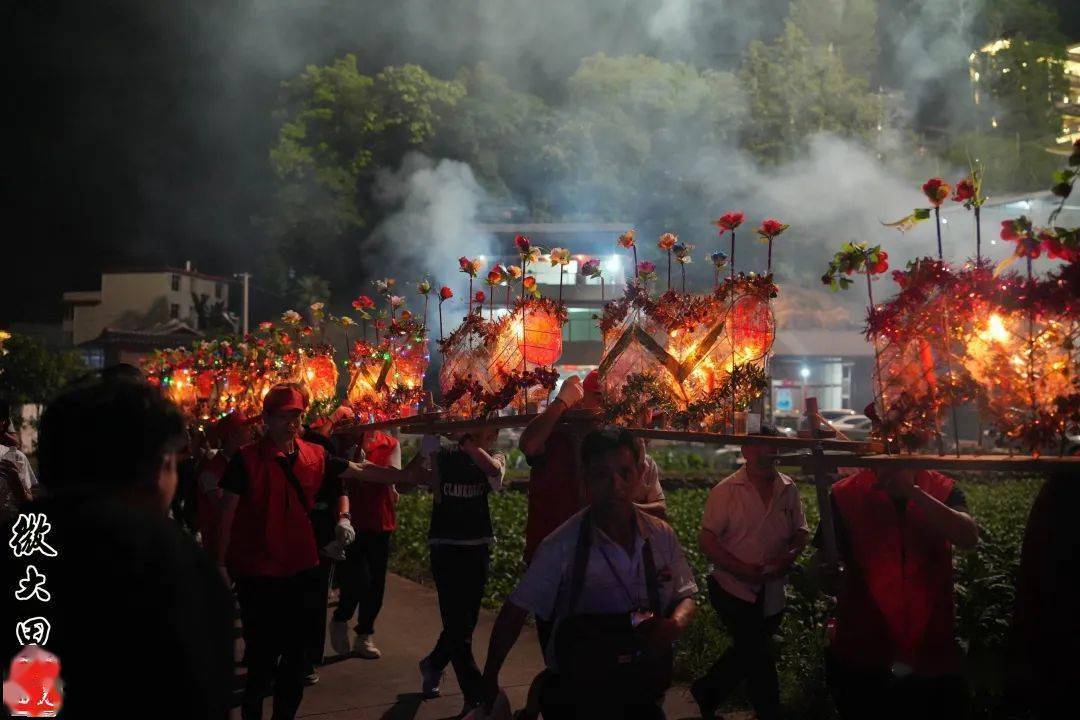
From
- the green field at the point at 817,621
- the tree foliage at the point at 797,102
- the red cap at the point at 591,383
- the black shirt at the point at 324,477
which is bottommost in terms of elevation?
the green field at the point at 817,621

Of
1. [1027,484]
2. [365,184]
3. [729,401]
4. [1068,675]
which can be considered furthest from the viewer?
[365,184]

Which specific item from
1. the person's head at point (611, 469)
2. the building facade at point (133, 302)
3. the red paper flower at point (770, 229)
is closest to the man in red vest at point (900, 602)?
the person's head at point (611, 469)

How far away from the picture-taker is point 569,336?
39594 mm

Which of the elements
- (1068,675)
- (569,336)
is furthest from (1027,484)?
(569,336)

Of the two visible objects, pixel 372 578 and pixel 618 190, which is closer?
pixel 372 578

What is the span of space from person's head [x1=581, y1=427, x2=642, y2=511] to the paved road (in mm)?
3097

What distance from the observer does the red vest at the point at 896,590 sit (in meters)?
4.32

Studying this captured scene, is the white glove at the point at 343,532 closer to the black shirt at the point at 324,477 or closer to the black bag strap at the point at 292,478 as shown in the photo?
the black shirt at the point at 324,477

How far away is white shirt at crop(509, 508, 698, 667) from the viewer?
12.5 ft

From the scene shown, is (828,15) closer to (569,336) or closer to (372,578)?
(569,336)

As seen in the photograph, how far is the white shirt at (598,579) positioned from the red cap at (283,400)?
2483 mm

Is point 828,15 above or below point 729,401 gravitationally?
above

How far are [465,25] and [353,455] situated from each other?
136 ft

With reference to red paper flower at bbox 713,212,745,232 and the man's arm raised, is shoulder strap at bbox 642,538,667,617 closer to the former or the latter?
the man's arm raised
